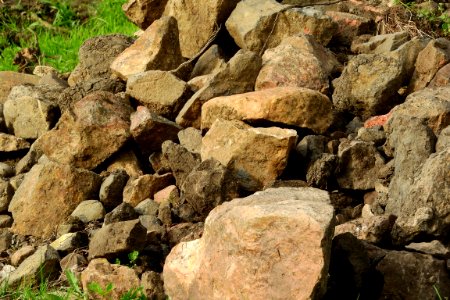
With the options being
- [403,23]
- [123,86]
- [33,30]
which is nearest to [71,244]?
[123,86]

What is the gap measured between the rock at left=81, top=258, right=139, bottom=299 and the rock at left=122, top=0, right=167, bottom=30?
2.73 m

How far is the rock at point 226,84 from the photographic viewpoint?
5.00m

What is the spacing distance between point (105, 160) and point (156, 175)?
46 cm

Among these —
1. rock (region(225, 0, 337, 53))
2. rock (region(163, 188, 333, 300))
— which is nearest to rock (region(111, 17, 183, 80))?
rock (region(225, 0, 337, 53))

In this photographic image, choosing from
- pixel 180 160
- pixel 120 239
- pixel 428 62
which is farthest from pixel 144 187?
pixel 428 62

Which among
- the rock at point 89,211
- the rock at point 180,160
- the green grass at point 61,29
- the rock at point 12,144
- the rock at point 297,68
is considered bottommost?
the green grass at point 61,29

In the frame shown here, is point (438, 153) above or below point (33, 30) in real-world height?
above

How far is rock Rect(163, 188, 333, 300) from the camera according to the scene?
3.03 meters

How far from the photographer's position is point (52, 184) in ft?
15.5

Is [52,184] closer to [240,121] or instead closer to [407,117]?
[240,121]

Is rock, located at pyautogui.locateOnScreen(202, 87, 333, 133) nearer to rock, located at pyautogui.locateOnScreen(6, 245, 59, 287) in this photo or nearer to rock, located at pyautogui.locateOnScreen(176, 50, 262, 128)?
rock, located at pyautogui.locateOnScreen(176, 50, 262, 128)

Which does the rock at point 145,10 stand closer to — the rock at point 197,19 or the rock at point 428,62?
the rock at point 197,19

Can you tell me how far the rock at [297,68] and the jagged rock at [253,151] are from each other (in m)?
0.58

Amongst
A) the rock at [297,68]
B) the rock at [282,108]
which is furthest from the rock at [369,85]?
the rock at [282,108]
